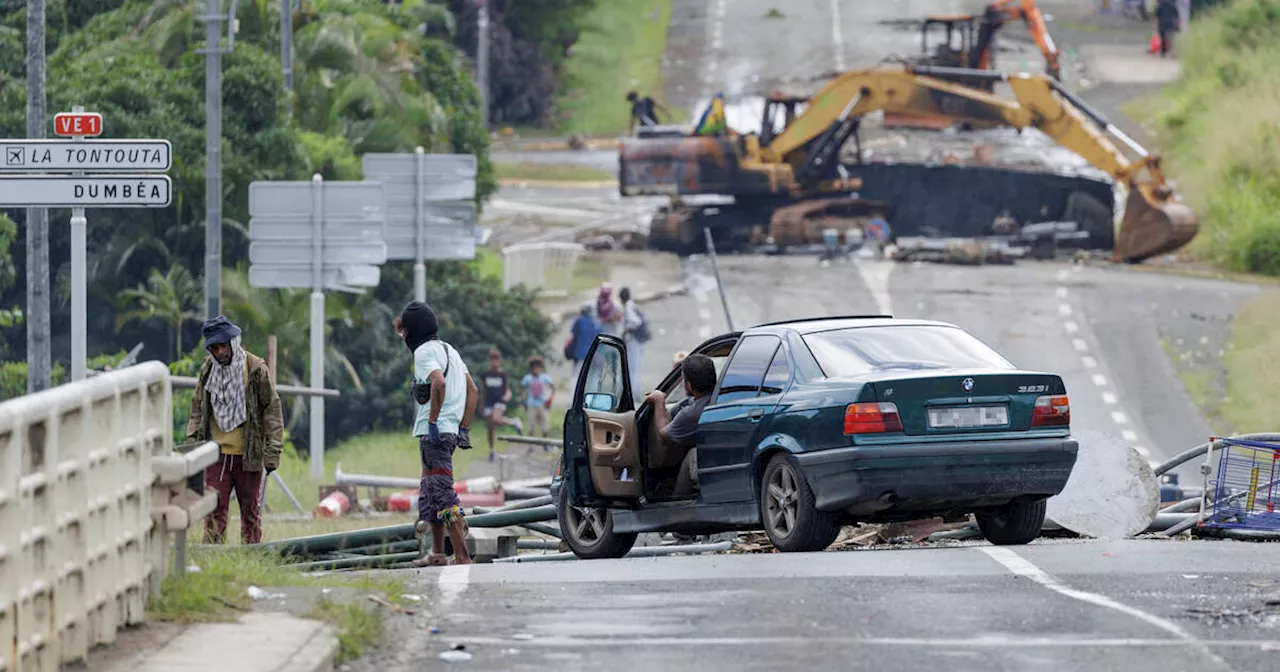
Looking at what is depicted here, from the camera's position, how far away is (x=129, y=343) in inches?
1335

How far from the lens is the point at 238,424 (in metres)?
13.8

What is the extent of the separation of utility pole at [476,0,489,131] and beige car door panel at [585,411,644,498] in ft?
158

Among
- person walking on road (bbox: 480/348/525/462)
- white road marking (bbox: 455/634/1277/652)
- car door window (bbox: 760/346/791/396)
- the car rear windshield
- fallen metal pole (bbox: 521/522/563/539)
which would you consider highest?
the car rear windshield

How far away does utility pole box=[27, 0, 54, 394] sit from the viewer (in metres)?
20.4

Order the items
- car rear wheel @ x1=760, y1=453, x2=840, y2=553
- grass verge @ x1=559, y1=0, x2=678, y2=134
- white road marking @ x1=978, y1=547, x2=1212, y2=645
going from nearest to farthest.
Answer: white road marking @ x1=978, y1=547, x2=1212, y2=645 < car rear wheel @ x1=760, y1=453, x2=840, y2=553 < grass verge @ x1=559, y1=0, x2=678, y2=134

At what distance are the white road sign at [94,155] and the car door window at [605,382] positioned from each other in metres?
4.35

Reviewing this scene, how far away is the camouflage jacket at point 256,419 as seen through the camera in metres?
13.8

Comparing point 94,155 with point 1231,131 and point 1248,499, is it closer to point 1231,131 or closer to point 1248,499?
point 1248,499

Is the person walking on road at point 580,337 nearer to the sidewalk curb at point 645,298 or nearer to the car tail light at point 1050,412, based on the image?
the sidewalk curb at point 645,298

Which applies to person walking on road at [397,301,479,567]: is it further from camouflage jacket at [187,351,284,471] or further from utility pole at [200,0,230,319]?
utility pole at [200,0,230,319]

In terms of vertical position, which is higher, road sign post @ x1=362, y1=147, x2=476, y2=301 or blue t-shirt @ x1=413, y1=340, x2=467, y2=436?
road sign post @ x1=362, y1=147, x2=476, y2=301

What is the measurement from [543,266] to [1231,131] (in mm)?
16608

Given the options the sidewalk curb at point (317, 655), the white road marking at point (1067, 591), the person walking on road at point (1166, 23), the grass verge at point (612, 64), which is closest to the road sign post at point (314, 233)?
the white road marking at point (1067, 591)

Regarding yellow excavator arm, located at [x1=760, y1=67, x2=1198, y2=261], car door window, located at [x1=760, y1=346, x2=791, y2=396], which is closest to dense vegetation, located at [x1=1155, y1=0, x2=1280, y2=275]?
yellow excavator arm, located at [x1=760, y1=67, x2=1198, y2=261]
